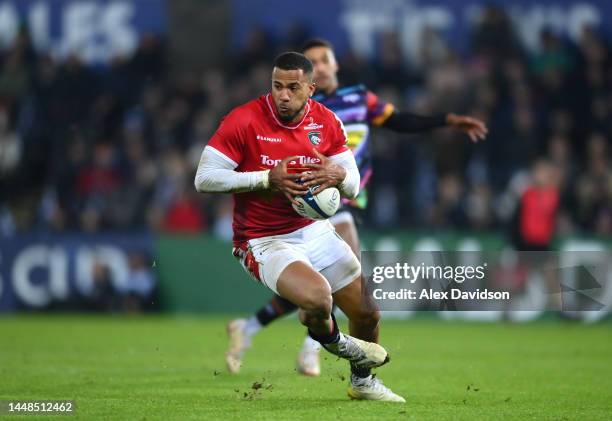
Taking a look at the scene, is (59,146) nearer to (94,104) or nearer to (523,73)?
(94,104)

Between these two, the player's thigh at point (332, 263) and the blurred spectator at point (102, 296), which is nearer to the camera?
the player's thigh at point (332, 263)

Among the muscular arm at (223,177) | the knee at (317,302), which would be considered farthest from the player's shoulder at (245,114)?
the knee at (317,302)

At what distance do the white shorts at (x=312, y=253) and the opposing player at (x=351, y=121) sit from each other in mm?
1799

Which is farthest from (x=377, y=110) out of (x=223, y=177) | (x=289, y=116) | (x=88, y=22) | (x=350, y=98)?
(x=88, y=22)

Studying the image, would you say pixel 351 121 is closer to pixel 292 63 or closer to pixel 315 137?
pixel 315 137

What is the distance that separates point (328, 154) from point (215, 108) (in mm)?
11119

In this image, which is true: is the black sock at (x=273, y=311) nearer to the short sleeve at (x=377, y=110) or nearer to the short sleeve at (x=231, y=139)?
Result: the short sleeve at (x=377, y=110)

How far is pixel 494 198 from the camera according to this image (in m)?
17.8

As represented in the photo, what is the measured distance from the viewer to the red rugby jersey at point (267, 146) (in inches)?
303

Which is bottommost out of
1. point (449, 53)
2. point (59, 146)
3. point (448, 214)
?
point (448, 214)

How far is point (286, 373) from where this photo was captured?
1012cm

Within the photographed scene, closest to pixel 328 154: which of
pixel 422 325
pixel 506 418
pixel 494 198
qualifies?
pixel 506 418

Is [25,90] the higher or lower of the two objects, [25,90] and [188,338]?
the higher

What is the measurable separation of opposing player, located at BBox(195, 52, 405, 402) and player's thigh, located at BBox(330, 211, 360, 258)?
1.66 metres
